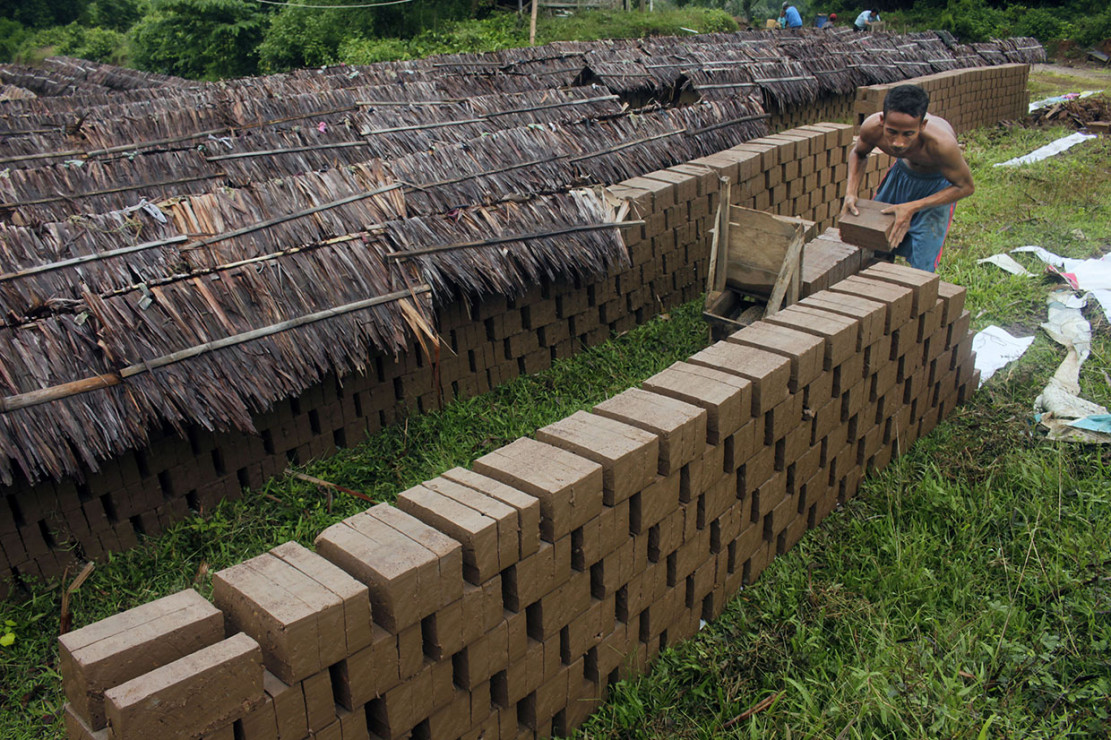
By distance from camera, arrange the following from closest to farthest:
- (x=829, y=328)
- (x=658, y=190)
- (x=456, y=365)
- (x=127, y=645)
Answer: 1. (x=127, y=645)
2. (x=829, y=328)
3. (x=456, y=365)
4. (x=658, y=190)

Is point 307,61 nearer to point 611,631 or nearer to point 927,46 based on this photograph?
point 927,46

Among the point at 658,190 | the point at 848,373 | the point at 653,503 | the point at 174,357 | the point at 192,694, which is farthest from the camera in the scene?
the point at 658,190

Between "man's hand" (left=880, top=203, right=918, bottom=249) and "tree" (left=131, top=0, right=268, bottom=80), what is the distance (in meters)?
28.0

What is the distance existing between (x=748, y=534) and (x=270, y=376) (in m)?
2.76

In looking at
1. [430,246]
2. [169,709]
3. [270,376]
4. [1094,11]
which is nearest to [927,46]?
[1094,11]

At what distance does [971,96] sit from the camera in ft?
49.9

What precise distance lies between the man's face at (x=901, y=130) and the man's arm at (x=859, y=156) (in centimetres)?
25

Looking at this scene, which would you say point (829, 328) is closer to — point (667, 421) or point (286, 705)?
point (667, 421)

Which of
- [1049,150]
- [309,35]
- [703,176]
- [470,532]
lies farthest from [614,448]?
[309,35]

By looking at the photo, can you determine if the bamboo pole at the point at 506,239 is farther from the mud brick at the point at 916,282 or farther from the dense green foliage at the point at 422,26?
the dense green foliage at the point at 422,26

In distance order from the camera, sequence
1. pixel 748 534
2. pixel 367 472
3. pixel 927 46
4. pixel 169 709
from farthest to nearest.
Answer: pixel 927 46, pixel 367 472, pixel 748 534, pixel 169 709

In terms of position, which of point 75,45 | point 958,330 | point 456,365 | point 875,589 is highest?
point 75,45

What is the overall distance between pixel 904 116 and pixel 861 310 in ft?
6.30

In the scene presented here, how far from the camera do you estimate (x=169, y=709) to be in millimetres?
2326
